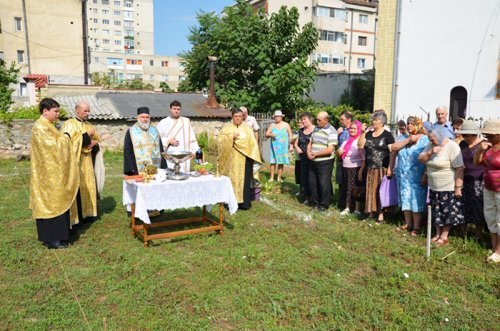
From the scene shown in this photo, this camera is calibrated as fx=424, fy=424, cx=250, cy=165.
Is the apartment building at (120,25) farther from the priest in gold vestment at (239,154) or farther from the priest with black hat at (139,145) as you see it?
the priest with black hat at (139,145)

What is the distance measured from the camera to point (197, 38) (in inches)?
923

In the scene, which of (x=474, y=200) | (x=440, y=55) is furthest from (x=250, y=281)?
(x=440, y=55)

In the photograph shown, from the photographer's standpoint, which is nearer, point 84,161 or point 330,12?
point 84,161

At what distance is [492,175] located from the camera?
5133 mm

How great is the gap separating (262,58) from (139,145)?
577 inches

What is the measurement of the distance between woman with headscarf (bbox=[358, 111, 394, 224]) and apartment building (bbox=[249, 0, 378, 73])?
37.5m

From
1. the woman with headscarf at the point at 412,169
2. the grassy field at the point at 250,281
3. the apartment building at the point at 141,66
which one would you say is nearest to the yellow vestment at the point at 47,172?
the grassy field at the point at 250,281

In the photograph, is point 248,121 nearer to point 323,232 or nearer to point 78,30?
point 323,232

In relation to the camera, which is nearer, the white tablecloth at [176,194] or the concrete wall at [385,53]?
the white tablecloth at [176,194]

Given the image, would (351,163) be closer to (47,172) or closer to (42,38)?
(47,172)

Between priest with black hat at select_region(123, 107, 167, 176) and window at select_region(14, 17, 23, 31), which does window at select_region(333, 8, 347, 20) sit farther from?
priest with black hat at select_region(123, 107, 167, 176)

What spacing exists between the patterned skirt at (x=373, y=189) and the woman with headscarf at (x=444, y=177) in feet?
3.13

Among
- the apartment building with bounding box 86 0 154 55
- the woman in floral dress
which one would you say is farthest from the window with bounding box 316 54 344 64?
the apartment building with bounding box 86 0 154 55

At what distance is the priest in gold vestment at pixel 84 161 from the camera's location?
21.1 ft
